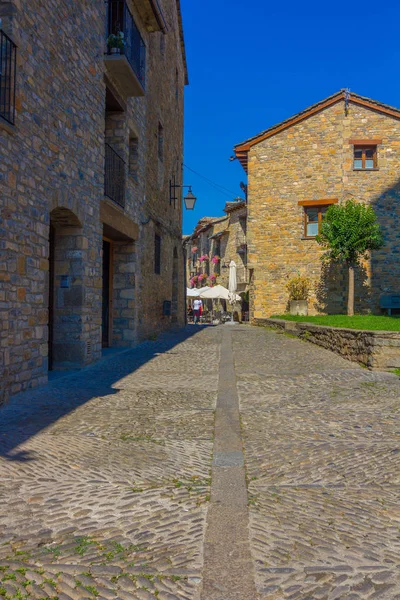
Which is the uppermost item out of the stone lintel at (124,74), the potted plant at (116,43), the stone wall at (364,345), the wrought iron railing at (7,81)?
the potted plant at (116,43)

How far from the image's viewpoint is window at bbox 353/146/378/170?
19859 mm

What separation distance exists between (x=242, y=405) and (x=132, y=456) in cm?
199

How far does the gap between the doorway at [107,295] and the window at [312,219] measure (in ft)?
34.6

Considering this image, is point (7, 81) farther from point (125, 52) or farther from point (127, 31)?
point (127, 31)

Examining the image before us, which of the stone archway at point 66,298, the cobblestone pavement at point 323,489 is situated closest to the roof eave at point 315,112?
the stone archway at point 66,298

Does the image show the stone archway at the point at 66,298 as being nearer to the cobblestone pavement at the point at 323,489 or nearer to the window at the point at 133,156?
the cobblestone pavement at the point at 323,489

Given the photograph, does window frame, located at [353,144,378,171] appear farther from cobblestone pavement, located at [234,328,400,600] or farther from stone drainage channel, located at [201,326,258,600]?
stone drainage channel, located at [201,326,258,600]

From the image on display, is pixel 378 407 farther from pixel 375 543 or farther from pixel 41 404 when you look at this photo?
pixel 41 404

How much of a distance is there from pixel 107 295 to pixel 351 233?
9.45 meters

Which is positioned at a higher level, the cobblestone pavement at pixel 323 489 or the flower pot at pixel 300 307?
the flower pot at pixel 300 307

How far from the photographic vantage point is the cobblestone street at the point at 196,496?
79.9 inches

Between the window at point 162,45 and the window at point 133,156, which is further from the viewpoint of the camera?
the window at point 162,45

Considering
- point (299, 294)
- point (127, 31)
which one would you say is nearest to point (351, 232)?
point (299, 294)

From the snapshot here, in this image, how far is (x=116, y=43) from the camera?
9.08 m
